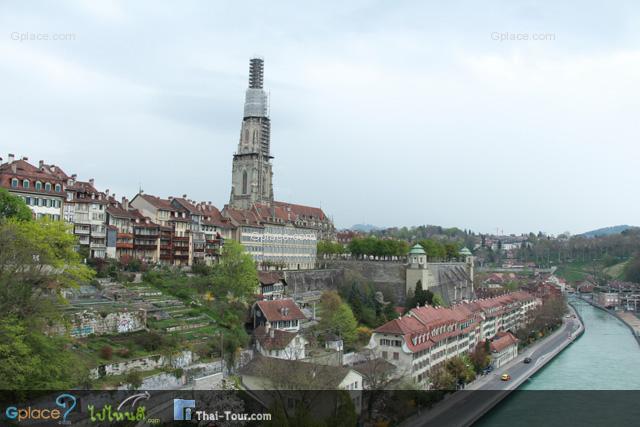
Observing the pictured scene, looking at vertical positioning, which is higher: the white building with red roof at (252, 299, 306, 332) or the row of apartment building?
the row of apartment building

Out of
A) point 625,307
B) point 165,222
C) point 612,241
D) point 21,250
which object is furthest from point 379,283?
point 612,241

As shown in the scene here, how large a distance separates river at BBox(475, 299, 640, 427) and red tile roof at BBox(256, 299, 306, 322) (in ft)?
46.9

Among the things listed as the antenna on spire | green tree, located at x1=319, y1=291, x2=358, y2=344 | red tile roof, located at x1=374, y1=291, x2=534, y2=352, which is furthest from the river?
the antenna on spire

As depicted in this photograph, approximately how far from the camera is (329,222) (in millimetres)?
93125

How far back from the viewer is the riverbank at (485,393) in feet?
111

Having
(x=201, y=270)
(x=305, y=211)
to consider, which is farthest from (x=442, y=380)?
(x=305, y=211)

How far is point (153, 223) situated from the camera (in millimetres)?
51531

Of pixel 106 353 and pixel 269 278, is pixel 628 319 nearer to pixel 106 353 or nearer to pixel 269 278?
pixel 269 278

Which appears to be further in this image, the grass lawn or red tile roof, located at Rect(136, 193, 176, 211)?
the grass lawn

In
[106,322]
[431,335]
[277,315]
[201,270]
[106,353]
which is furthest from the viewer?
[201,270]

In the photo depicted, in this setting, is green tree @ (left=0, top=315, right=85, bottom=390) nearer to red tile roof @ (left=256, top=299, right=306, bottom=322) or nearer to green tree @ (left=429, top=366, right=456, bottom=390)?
red tile roof @ (left=256, top=299, right=306, bottom=322)

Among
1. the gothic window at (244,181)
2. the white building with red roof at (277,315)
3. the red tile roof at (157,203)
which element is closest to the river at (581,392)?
the white building with red roof at (277,315)

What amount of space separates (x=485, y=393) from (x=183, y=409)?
22050 millimetres

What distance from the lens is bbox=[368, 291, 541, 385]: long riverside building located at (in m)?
38.9
